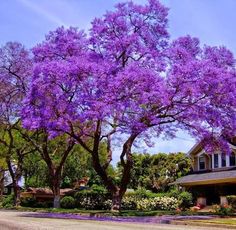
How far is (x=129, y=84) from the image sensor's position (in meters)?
28.9

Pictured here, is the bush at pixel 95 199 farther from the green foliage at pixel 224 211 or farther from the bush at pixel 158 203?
the green foliage at pixel 224 211

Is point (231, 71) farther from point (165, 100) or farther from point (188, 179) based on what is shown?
point (188, 179)

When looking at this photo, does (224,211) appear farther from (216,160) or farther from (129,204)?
(216,160)

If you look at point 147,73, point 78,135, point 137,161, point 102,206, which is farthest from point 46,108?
point 137,161

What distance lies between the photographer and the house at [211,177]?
45.0 meters

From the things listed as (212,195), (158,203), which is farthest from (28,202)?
(212,195)

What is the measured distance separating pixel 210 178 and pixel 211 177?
0.32 metres

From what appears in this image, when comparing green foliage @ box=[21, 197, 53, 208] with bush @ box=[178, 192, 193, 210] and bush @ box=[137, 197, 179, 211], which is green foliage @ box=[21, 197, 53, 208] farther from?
bush @ box=[178, 192, 193, 210]

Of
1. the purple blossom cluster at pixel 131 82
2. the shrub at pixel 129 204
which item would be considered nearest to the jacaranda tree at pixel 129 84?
the purple blossom cluster at pixel 131 82

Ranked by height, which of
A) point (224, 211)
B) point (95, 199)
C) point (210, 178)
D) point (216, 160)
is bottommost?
point (224, 211)

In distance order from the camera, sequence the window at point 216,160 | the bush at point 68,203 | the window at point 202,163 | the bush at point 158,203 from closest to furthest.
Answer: the bush at point 158,203 < the bush at point 68,203 < the window at point 216,160 < the window at point 202,163

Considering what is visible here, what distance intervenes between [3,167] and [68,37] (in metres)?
34.2

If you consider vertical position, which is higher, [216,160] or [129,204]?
[216,160]

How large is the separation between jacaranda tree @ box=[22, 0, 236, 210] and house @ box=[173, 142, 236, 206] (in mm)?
13358
